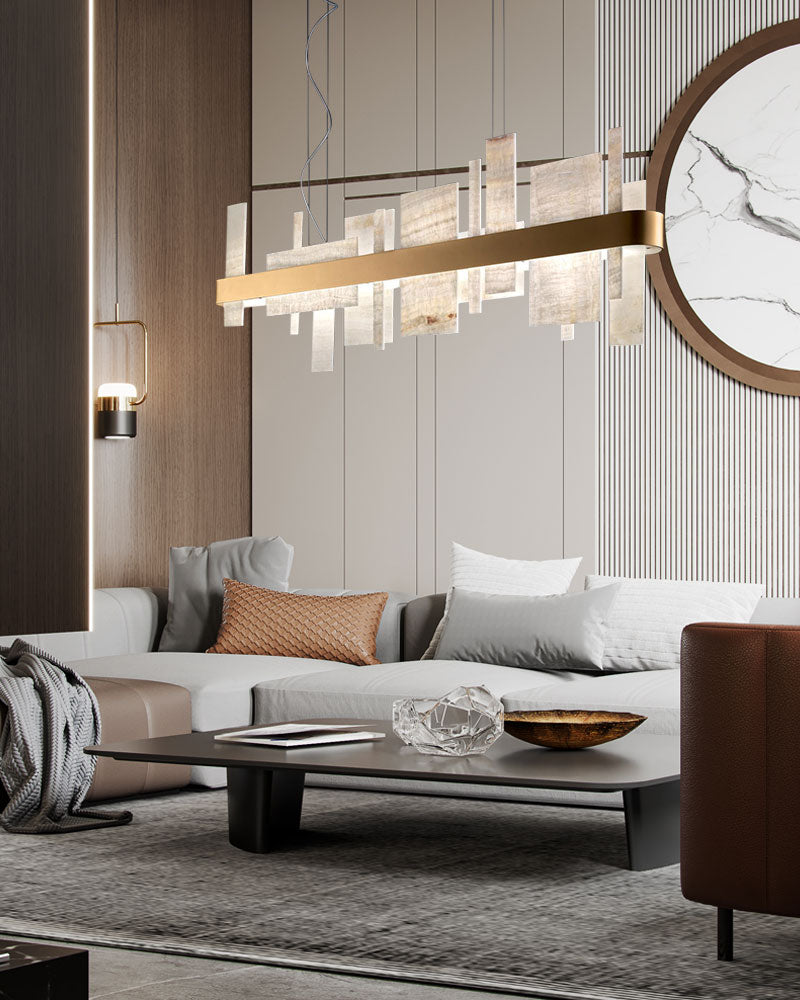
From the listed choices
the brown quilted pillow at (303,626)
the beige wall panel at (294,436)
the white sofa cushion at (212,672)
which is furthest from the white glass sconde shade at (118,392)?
the white sofa cushion at (212,672)

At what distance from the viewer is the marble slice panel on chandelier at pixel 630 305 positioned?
10.6 feet

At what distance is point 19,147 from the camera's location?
0.62m

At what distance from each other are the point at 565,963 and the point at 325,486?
3727 millimetres

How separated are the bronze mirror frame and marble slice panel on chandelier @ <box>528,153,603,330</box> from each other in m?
1.94

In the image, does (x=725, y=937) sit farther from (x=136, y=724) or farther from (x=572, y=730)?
(x=136, y=724)

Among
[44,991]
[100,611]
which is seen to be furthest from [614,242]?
[100,611]

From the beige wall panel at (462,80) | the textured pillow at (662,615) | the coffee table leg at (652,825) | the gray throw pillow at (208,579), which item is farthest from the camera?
the beige wall panel at (462,80)

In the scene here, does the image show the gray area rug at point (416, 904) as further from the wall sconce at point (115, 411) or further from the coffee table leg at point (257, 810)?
the wall sconce at point (115, 411)

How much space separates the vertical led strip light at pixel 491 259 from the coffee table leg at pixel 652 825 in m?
1.14

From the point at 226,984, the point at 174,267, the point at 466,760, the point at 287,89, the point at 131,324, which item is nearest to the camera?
the point at 226,984

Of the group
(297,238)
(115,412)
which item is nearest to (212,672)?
(115,412)

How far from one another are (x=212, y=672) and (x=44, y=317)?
385 centimetres

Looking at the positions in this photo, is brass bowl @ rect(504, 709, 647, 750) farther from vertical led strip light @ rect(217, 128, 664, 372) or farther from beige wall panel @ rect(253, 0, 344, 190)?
beige wall panel @ rect(253, 0, 344, 190)

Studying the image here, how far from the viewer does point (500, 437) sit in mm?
5441
